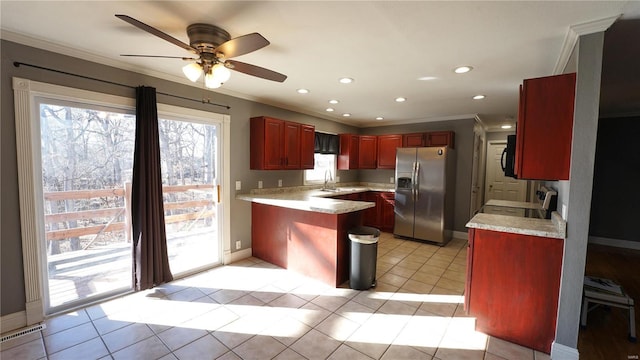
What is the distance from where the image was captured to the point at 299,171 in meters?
4.98

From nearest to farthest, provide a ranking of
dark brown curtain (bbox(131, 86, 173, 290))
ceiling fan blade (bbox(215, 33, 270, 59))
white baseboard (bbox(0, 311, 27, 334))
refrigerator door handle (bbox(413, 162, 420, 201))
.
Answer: ceiling fan blade (bbox(215, 33, 270, 59)) < white baseboard (bbox(0, 311, 27, 334)) < dark brown curtain (bbox(131, 86, 173, 290)) < refrigerator door handle (bbox(413, 162, 420, 201))

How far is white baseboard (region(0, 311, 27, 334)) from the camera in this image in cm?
219

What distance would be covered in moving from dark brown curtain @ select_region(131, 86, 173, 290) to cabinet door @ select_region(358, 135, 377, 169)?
14.0ft

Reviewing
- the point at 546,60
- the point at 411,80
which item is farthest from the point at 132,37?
the point at 546,60

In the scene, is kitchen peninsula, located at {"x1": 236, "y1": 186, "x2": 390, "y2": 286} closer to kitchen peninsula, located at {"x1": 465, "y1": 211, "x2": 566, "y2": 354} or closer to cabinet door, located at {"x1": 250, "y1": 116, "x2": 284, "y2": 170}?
cabinet door, located at {"x1": 250, "y1": 116, "x2": 284, "y2": 170}

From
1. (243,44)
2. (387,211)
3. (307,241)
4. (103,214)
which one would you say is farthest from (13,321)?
(387,211)

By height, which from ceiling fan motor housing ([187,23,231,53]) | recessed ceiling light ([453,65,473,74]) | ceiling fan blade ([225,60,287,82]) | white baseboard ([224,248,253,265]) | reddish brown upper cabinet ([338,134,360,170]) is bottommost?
white baseboard ([224,248,253,265])

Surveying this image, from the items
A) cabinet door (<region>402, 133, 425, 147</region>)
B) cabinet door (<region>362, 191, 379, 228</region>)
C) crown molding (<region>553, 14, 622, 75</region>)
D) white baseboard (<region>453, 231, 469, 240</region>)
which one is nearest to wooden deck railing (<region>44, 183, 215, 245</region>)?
cabinet door (<region>362, 191, 379, 228</region>)

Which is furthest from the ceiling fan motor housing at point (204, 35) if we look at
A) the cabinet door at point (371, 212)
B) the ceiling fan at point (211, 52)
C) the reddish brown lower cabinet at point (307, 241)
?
the cabinet door at point (371, 212)

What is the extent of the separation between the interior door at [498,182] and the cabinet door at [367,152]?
3495mm

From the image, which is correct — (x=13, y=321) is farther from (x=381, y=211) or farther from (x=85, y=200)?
(x=381, y=211)

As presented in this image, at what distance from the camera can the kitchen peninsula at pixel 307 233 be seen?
3.14 metres

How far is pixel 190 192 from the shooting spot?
3441 millimetres

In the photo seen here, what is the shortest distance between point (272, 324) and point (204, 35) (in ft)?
8.01
